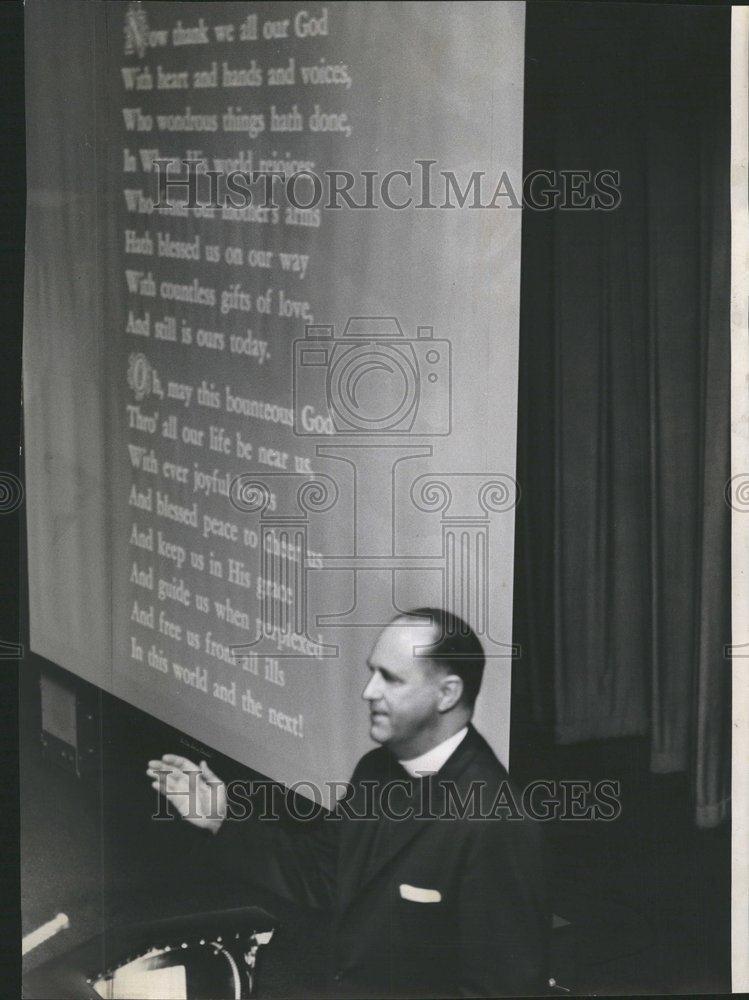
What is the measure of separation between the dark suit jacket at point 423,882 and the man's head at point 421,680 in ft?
0.19

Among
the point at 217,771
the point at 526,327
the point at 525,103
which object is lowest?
the point at 217,771

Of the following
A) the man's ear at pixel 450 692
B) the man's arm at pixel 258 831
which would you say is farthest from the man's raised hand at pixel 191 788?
the man's ear at pixel 450 692

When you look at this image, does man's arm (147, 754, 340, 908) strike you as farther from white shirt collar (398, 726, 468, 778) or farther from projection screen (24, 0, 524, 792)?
white shirt collar (398, 726, 468, 778)

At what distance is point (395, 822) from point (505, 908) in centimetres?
32

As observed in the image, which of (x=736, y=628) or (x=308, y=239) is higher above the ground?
(x=308, y=239)

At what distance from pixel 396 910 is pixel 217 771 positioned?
1.70 ft

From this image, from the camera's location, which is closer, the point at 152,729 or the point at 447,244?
the point at 447,244

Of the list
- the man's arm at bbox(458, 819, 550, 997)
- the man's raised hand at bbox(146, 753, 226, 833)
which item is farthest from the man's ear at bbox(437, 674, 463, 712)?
the man's raised hand at bbox(146, 753, 226, 833)

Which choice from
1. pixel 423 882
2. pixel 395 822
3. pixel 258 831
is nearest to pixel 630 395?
pixel 395 822

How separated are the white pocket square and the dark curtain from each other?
452mm

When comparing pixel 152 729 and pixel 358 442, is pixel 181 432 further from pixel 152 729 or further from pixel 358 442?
pixel 152 729

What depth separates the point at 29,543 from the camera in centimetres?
363

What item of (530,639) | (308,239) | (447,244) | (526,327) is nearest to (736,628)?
(530,639)
